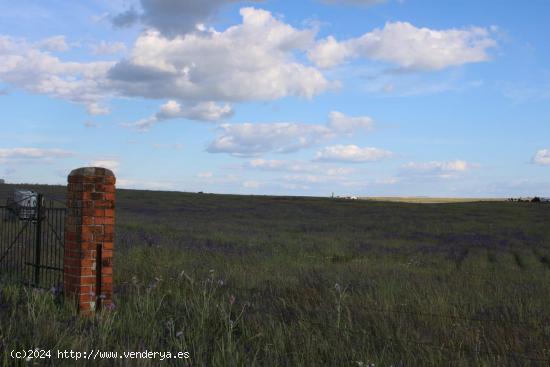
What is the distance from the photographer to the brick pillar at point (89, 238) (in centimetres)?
815

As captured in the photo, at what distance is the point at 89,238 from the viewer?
824cm

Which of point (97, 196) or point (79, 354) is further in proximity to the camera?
point (97, 196)

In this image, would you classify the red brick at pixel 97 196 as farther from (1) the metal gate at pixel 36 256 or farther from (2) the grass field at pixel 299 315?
(2) the grass field at pixel 299 315

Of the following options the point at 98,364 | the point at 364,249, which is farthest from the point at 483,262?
the point at 98,364

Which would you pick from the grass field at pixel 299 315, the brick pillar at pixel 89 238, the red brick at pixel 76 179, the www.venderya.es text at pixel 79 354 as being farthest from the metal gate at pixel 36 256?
the www.venderya.es text at pixel 79 354

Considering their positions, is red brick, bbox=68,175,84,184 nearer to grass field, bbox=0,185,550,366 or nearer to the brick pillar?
the brick pillar

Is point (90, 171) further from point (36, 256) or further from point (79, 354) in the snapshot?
point (79, 354)

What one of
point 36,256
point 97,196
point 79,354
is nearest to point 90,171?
point 97,196

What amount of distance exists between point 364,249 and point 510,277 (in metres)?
7.24

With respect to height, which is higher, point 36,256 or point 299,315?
point 36,256

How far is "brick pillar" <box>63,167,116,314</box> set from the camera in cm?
815

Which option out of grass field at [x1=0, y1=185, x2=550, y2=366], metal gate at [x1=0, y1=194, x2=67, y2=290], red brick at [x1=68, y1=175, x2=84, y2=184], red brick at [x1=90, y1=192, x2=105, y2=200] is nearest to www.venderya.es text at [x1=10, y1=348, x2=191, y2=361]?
grass field at [x1=0, y1=185, x2=550, y2=366]

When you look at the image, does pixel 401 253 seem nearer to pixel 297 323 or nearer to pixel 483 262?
pixel 483 262

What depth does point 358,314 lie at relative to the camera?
7.81 metres
